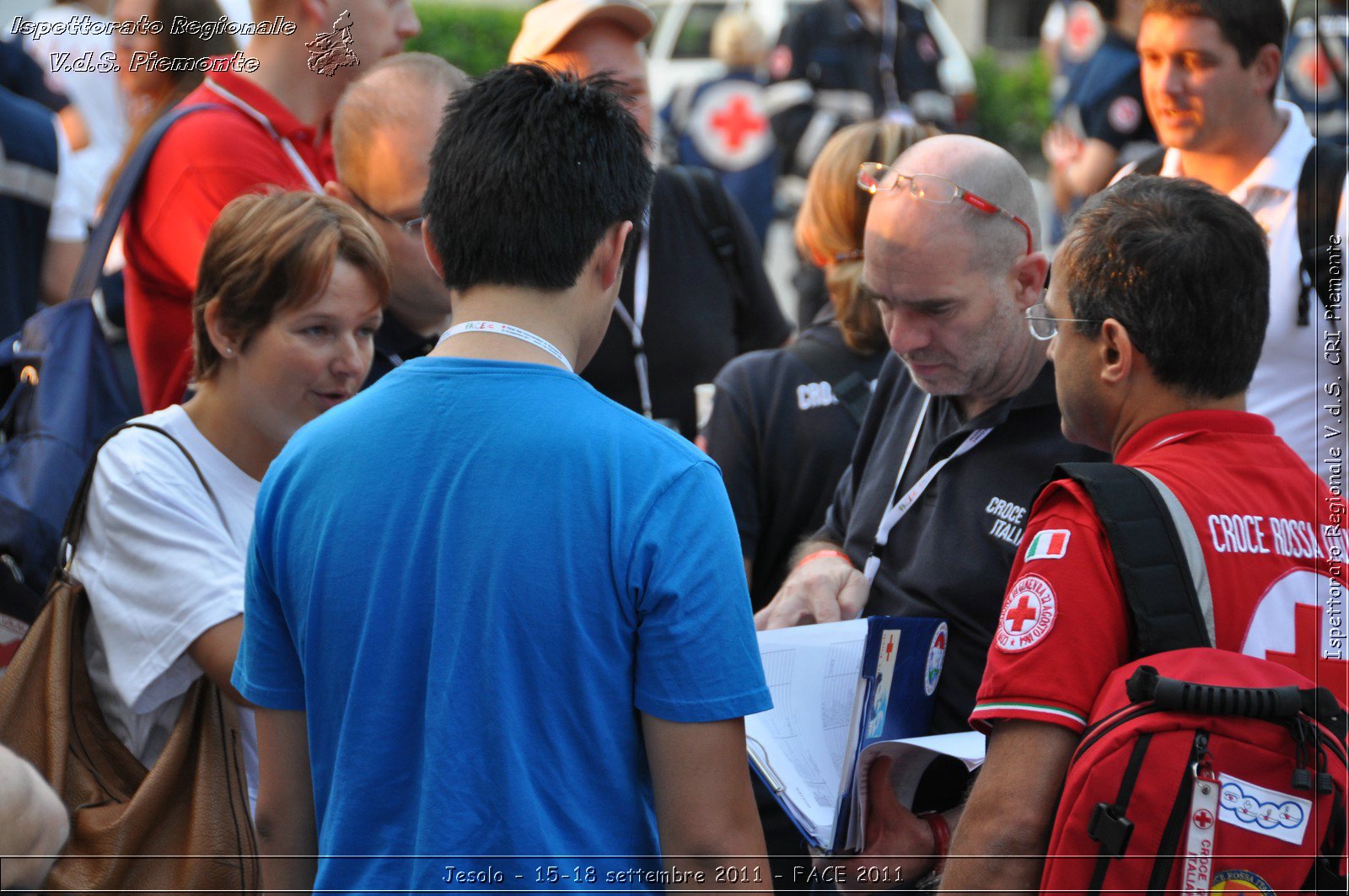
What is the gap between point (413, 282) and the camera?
3.34m

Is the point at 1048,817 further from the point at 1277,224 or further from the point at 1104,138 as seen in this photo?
the point at 1104,138

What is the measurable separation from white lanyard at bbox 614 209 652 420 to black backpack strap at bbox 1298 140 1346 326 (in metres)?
1.92

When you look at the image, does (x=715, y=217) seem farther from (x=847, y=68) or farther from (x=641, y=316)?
(x=847, y=68)

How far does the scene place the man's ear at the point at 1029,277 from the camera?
2.79 metres

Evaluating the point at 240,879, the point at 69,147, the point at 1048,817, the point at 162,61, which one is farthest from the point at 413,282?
the point at 69,147

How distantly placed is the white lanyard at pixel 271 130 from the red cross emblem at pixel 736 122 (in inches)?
289

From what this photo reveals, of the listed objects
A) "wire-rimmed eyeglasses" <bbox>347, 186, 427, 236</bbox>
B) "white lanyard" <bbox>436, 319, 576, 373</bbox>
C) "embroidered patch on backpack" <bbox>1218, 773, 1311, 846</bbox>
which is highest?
"wire-rimmed eyeglasses" <bbox>347, 186, 427, 236</bbox>

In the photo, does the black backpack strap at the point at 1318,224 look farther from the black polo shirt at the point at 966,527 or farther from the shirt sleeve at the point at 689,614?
the shirt sleeve at the point at 689,614

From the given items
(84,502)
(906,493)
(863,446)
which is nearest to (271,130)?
(84,502)

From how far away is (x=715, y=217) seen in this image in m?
4.14

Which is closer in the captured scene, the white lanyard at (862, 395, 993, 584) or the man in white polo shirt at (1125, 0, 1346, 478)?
the white lanyard at (862, 395, 993, 584)

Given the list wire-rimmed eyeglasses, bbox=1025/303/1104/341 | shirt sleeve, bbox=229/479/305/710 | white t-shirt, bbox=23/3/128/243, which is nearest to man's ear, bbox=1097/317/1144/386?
wire-rimmed eyeglasses, bbox=1025/303/1104/341

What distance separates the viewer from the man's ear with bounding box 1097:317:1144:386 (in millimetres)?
2123

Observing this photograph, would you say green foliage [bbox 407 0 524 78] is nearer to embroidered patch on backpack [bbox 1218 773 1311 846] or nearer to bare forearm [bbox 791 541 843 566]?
bare forearm [bbox 791 541 843 566]
